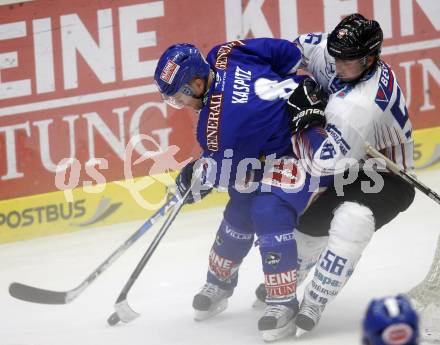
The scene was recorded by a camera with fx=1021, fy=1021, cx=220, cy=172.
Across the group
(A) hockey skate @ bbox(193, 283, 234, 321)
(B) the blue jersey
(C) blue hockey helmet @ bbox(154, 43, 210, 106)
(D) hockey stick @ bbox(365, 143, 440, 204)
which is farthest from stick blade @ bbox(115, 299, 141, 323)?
(D) hockey stick @ bbox(365, 143, 440, 204)

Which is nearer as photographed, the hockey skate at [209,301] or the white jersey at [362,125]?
the white jersey at [362,125]

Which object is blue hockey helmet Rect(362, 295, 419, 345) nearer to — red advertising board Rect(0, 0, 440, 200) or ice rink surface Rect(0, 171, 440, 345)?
ice rink surface Rect(0, 171, 440, 345)

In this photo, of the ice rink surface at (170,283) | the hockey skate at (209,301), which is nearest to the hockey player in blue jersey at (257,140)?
the ice rink surface at (170,283)

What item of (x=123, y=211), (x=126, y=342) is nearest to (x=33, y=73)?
(x=123, y=211)

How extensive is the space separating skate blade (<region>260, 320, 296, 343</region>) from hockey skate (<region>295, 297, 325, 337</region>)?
0.04 m

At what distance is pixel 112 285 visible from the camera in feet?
15.8

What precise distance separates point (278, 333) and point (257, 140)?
71 cm

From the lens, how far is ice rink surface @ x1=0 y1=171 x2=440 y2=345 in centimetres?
400

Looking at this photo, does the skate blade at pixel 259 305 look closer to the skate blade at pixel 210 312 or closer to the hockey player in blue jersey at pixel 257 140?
the skate blade at pixel 210 312

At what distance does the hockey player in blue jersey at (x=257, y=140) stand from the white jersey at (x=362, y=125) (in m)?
0.07

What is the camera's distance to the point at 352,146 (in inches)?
143

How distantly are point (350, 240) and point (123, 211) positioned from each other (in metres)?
2.46

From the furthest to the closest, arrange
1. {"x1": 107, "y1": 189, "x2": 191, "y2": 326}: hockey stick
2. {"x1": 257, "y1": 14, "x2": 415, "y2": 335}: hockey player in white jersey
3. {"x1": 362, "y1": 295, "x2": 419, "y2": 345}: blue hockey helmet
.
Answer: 1. {"x1": 107, "y1": 189, "x2": 191, "y2": 326}: hockey stick
2. {"x1": 257, "y1": 14, "x2": 415, "y2": 335}: hockey player in white jersey
3. {"x1": 362, "y1": 295, "x2": 419, "y2": 345}: blue hockey helmet

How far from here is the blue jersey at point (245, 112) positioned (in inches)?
146
